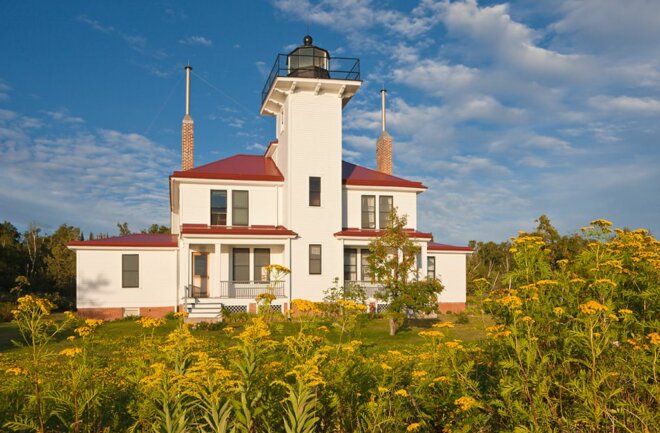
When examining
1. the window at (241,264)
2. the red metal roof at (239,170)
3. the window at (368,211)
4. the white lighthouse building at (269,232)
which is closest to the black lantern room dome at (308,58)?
the white lighthouse building at (269,232)

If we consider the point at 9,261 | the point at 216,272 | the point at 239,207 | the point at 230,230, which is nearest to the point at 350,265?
the point at 239,207

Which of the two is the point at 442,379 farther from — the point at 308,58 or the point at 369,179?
the point at 308,58

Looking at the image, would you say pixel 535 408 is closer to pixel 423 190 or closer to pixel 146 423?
pixel 146 423

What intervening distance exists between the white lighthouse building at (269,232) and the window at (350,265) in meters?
0.05

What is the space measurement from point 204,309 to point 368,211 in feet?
32.5

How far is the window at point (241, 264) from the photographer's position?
25922mm

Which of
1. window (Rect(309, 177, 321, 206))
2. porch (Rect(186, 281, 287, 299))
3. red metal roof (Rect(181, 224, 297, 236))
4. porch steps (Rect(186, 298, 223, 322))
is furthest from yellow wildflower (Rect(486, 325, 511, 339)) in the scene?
window (Rect(309, 177, 321, 206))

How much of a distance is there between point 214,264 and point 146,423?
20.0 metres

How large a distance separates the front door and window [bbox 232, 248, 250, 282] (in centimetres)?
162

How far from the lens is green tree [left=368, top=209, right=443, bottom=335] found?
19.2 meters

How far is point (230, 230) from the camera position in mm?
24219

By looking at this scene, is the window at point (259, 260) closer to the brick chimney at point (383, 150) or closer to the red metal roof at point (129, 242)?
the red metal roof at point (129, 242)

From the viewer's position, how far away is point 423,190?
90.0 ft

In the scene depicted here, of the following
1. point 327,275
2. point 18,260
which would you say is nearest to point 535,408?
point 327,275
